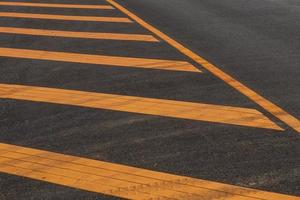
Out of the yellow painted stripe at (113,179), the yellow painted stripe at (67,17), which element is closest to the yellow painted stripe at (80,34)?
the yellow painted stripe at (67,17)

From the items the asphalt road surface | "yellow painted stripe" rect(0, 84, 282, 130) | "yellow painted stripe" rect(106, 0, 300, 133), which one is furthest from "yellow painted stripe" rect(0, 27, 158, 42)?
"yellow painted stripe" rect(0, 84, 282, 130)

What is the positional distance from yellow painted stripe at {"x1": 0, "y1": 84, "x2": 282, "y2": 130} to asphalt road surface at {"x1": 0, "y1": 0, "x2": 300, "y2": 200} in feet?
0.04

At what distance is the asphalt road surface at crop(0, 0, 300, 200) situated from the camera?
4.79 metres

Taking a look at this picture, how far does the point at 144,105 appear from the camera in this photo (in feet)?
21.4

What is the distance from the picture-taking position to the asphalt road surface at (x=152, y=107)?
188 inches

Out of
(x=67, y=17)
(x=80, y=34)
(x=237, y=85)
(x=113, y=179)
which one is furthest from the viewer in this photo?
(x=67, y=17)

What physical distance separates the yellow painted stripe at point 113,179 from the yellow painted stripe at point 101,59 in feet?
9.98

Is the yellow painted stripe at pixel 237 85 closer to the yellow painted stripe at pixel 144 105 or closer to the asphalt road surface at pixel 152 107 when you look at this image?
the asphalt road surface at pixel 152 107

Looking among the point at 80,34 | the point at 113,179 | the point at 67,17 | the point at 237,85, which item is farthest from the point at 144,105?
the point at 67,17

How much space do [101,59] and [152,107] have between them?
235 cm

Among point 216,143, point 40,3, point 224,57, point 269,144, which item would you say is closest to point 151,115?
point 216,143

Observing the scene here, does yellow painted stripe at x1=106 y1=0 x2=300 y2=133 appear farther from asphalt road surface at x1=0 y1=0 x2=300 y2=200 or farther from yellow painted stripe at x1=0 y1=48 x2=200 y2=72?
yellow painted stripe at x1=0 y1=48 x2=200 y2=72

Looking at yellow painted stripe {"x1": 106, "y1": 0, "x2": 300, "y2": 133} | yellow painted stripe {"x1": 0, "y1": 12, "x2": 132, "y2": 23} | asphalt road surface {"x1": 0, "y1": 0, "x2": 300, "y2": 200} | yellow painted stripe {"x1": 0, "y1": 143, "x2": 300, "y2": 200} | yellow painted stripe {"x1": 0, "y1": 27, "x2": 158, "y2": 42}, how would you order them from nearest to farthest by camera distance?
yellow painted stripe {"x1": 0, "y1": 143, "x2": 300, "y2": 200} < asphalt road surface {"x1": 0, "y1": 0, "x2": 300, "y2": 200} < yellow painted stripe {"x1": 106, "y1": 0, "x2": 300, "y2": 133} < yellow painted stripe {"x1": 0, "y1": 27, "x2": 158, "y2": 42} < yellow painted stripe {"x1": 0, "y1": 12, "x2": 132, "y2": 23}

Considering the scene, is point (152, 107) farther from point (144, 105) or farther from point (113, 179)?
point (113, 179)
